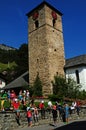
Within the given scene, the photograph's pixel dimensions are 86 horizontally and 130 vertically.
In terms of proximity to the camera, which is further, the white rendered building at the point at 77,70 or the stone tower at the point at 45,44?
the white rendered building at the point at 77,70

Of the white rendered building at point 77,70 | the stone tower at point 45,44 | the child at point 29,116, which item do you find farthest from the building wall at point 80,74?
the child at point 29,116

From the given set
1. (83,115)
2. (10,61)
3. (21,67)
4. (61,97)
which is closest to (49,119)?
(83,115)

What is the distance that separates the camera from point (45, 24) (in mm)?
39312

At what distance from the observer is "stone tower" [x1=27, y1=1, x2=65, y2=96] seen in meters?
37.5

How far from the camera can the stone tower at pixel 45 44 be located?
37.5 m

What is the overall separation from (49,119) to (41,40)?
19528 mm

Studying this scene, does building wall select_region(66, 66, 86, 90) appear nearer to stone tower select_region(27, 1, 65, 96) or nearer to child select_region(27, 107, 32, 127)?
stone tower select_region(27, 1, 65, 96)

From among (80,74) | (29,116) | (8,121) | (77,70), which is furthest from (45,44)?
(8,121)

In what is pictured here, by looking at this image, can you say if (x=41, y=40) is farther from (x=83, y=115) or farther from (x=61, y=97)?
(x=83, y=115)

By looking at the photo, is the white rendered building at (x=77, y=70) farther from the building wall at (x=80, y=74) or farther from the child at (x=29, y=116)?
the child at (x=29, y=116)

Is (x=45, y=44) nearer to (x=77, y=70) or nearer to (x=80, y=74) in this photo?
(x=77, y=70)

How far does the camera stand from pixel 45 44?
3850cm

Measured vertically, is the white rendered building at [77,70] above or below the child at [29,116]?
above

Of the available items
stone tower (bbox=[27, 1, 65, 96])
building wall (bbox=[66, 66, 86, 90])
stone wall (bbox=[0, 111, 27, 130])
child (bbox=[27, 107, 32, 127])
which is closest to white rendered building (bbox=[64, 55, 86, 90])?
building wall (bbox=[66, 66, 86, 90])
